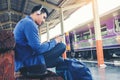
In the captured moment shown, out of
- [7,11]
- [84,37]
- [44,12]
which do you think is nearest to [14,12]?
[7,11]

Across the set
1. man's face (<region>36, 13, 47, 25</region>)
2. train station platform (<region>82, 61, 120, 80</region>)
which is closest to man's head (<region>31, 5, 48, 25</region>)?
man's face (<region>36, 13, 47, 25</region>)

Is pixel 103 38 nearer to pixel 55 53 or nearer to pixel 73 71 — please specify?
pixel 73 71

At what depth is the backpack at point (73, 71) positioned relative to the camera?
2.46 meters

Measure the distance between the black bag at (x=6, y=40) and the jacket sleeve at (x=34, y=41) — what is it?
2.73ft

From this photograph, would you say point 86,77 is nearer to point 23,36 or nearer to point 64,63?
point 64,63

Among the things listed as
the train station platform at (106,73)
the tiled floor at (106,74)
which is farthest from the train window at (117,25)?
the tiled floor at (106,74)

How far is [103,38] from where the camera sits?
15836 mm

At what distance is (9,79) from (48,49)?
95 centimetres

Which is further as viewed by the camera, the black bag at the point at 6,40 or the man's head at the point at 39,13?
the man's head at the point at 39,13

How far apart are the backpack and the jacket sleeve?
0.25m

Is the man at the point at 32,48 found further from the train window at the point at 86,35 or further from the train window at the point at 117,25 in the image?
the train window at the point at 86,35

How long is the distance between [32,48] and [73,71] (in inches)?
18.7

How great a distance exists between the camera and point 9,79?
144 centimetres

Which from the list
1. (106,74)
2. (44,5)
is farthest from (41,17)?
A: (44,5)
